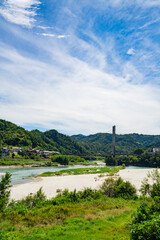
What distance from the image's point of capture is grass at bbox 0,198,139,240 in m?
9.63

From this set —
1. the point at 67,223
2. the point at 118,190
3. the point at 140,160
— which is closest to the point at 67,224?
the point at 67,223

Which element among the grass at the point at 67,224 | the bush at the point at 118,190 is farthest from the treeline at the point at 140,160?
the grass at the point at 67,224

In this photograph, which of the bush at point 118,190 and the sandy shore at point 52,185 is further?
the sandy shore at point 52,185

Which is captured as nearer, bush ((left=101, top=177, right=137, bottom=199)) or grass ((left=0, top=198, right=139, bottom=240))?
grass ((left=0, top=198, right=139, bottom=240))

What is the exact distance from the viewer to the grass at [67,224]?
379 inches

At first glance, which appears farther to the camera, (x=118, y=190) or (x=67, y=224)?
(x=118, y=190)

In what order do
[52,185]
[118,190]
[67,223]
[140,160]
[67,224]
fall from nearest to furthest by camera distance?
[67,224]
[67,223]
[118,190]
[52,185]
[140,160]

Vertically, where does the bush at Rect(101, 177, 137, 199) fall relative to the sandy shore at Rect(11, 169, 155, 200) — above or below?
above

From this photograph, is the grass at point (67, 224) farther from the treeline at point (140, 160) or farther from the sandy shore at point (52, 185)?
the treeline at point (140, 160)

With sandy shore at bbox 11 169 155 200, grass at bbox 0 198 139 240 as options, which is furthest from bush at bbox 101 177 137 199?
sandy shore at bbox 11 169 155 200

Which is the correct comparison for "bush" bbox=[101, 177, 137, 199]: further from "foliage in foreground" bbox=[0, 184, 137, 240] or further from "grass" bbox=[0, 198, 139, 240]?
"grass" bbox=[0, 198, 139, 240]

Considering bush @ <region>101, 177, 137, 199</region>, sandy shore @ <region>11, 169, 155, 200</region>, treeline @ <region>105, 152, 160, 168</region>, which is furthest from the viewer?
treeline @ <region>105, 152, 160, 168</region>

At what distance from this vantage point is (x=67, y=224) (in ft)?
38.4

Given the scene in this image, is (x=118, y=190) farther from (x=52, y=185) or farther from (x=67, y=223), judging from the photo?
(x=52, y=185)
